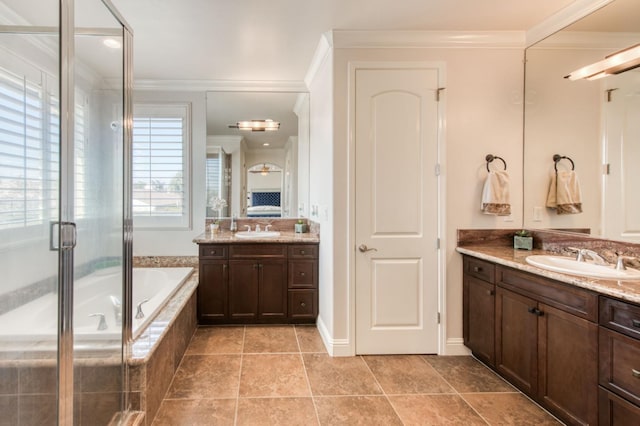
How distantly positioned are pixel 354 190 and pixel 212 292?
68.6 inches

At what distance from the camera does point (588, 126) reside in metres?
2.27

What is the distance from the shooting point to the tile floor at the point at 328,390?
192cm

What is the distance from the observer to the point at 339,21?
2.43 m

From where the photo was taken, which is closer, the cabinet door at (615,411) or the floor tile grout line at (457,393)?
the cabinet door at (615,411)

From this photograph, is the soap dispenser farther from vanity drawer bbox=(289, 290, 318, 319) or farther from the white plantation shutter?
the white plantation shutter

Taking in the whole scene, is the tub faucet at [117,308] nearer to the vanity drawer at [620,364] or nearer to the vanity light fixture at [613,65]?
the vanity drawer at [620,364]

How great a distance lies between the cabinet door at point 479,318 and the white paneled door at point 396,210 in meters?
0.24

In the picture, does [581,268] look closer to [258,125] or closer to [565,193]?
[565,193]

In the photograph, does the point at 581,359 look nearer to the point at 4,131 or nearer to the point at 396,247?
the point at 396,247

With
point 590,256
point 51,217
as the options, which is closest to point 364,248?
point 590,256

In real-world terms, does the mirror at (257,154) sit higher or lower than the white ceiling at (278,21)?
lower

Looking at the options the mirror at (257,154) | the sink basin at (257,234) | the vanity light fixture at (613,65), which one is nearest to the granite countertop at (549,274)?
the vanity light fixture at (613,65)

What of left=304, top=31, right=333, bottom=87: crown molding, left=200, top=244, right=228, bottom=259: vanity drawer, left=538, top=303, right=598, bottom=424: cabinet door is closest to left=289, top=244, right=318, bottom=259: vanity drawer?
left=200, top=244, right=228, bottom=259: vanity drawer

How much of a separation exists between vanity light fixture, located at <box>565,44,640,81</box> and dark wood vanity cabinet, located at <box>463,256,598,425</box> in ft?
4.51
